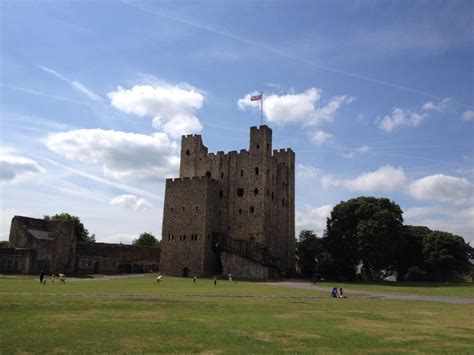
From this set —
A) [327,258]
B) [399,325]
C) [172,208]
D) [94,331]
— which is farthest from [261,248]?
[94,331]

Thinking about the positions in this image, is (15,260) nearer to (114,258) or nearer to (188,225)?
(114,258)

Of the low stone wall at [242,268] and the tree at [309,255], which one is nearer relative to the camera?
the low stone wall at [242,268]

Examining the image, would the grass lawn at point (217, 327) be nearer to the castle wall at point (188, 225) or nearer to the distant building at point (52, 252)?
the distant building at point (52, 252)

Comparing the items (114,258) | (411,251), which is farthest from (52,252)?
(411,251)

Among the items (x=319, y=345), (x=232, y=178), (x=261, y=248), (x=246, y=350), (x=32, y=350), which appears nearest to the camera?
(x=32, y=350)

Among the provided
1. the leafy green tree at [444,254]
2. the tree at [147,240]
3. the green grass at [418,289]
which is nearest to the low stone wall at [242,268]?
the green grass at [418,289]

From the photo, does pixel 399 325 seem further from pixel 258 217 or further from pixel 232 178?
pixel 232 178

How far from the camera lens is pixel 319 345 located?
1227cm

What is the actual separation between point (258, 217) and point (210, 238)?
699 cm

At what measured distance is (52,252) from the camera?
52438 mm

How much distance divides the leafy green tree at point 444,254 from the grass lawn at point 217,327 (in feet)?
124

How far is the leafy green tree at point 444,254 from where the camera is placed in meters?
56.7

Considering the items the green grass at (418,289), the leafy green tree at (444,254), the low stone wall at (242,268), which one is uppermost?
the leafy green tree at (444,254)

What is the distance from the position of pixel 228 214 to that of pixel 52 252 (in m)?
22.9
